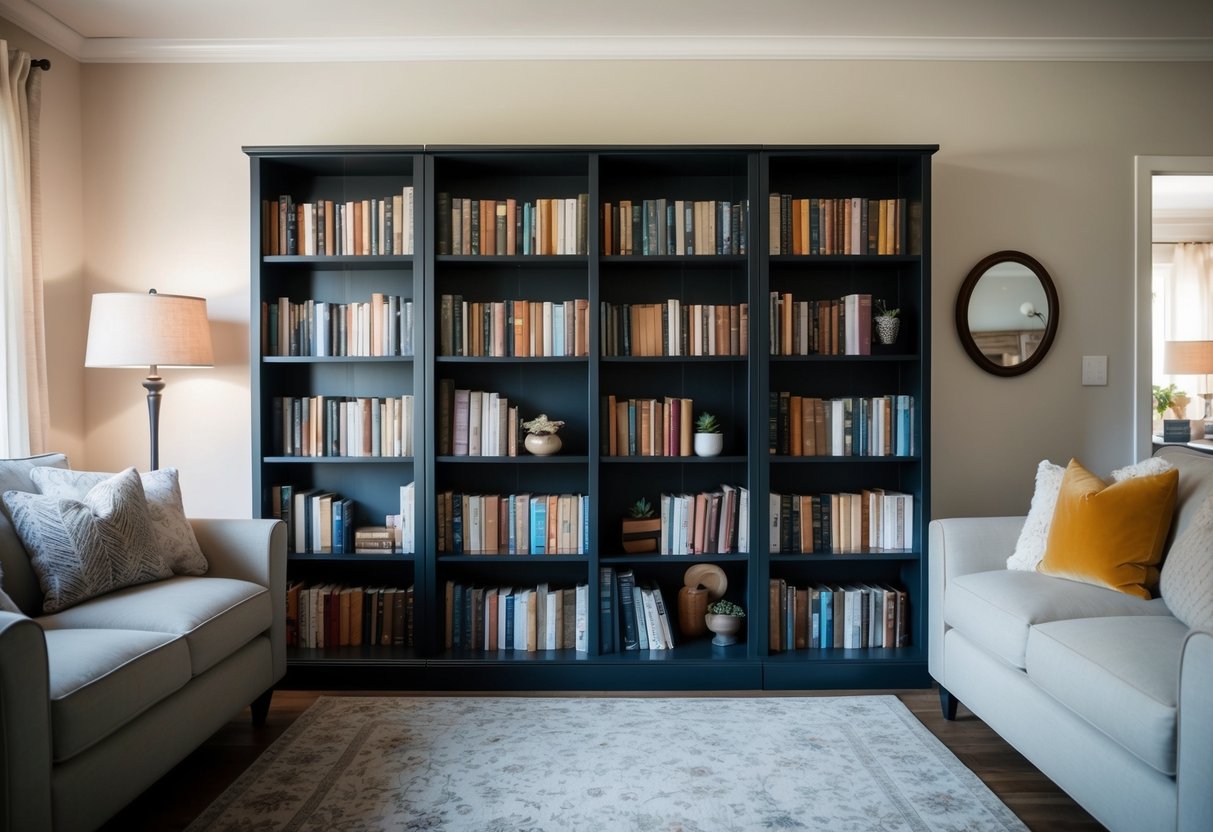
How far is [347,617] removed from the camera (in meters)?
3.20

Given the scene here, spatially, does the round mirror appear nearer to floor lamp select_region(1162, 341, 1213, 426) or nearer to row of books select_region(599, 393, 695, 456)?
row of books select_region(599, 393, 695, 456)

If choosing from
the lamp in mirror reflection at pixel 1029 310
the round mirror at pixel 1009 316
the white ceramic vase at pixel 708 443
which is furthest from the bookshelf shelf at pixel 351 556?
the lamp in mirror reflection at pixel 1029 310

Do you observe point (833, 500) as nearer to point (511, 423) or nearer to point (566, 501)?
point (566, 501)

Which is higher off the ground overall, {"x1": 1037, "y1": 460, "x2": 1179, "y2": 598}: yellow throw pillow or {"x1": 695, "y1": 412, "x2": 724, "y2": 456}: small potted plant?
{"x1": 695, "y1": 412, "x2": 724, "y2": 456}: small potted plant

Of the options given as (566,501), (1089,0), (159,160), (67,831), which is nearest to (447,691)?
(566,501)

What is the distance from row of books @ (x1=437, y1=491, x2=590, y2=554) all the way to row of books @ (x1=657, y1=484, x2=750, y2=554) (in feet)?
1.14

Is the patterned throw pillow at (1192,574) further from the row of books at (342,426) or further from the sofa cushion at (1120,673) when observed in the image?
the row of books at (342,426)

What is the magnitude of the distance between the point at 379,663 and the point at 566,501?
977mm

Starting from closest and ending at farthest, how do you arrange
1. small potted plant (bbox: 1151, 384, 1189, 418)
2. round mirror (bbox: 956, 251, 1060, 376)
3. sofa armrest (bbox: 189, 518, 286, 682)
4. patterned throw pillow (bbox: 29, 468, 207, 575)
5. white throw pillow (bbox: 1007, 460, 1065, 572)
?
patterned throw pillow (bbox: 29, 468, 207, 575), white throw pillow (bbox: 1007, 460, 1065, 572), sofa armrest (bbox: 189, 518, 286, 682), round mirror (bbox: 956, 251, 1060, 376), small potted plant (bbox: 1151, 384, 1189, 418)

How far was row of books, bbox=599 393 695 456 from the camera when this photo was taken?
10.4 ft

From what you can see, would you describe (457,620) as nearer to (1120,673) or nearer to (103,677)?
(103,677)

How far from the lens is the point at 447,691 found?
305 cm

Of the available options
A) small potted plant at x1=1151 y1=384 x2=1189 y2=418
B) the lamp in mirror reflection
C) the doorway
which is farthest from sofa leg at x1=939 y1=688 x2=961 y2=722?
small potted plant at x1=1151 y1=384 x2=1189 y2=418

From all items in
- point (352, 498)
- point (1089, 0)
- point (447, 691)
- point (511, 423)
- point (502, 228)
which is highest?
point (1089, 0)
